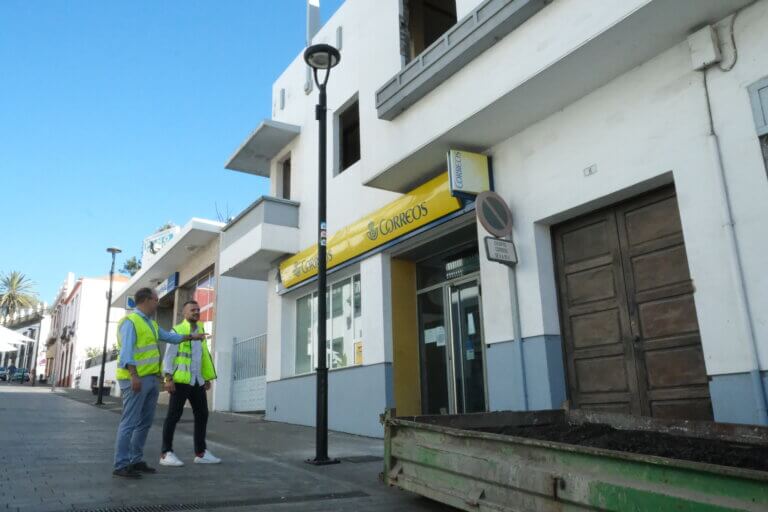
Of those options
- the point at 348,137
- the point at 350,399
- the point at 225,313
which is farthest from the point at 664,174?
the point at 225,313


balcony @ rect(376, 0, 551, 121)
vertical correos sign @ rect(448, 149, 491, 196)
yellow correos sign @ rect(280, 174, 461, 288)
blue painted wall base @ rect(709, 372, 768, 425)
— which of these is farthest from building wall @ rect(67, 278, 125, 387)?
blue painted wall base @ rect(709, 372, 768, 425)

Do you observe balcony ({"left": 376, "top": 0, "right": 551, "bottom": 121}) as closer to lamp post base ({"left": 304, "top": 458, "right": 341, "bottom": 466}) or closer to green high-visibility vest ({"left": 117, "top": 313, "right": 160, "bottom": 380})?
green high-visibility vest ({"left": 117, "top": 313, "right": 160, "bottom": 380})

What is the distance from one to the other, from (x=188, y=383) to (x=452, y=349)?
15.3 feet

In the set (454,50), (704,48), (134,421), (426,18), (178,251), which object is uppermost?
(426,18)

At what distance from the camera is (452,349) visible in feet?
33.1

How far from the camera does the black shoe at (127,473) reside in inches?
228

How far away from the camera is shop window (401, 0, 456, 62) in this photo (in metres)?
10.4

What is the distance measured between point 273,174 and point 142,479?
36.0 feet

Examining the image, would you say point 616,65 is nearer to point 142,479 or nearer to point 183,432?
point 142,479

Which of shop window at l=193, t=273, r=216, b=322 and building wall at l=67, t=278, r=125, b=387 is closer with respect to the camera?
shop window at l=193, t=273, r=216, b=322

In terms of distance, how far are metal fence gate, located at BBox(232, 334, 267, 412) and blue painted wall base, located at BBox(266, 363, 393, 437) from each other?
2463 millimetres

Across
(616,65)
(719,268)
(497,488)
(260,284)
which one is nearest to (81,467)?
(497,488)

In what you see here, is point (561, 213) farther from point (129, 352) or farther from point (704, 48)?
point (129, 352)

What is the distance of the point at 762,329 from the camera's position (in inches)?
209
